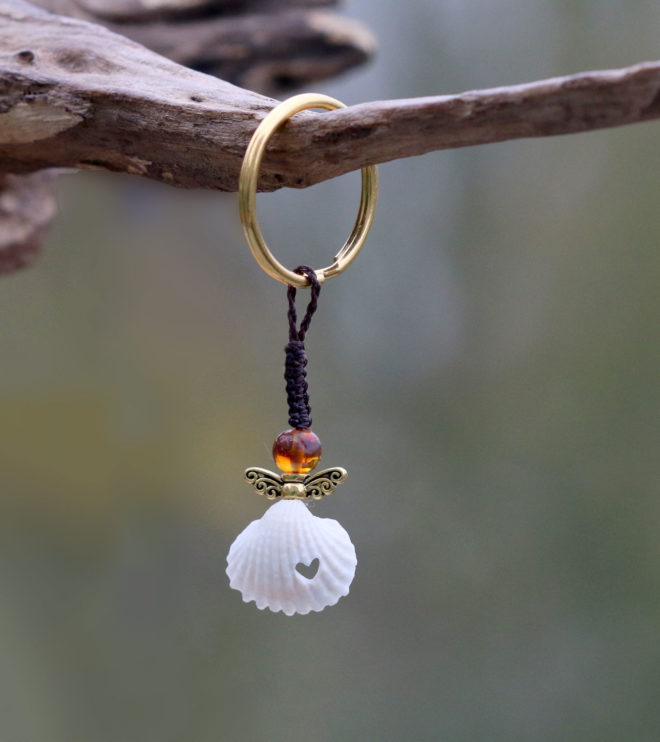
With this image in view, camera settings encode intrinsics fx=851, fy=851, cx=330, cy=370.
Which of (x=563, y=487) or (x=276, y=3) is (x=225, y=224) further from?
(x=563, y=487)

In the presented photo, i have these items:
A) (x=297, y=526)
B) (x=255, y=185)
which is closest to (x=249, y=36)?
(x=255, y=185)

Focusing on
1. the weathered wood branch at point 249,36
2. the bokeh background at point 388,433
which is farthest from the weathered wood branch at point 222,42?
the bokeh background at point 388,433

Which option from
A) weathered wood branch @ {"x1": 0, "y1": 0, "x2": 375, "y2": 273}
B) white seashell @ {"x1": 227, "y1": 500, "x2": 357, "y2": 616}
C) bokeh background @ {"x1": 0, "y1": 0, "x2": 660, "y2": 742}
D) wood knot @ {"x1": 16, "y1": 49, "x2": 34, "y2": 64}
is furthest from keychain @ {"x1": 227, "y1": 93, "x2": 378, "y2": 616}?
bokeh background @ {"x1": 0, "y1": 0, "x2": 660, "y2": 742}

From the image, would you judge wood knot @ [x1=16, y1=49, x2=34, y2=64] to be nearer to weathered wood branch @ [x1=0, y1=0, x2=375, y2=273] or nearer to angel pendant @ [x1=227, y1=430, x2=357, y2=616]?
weathered wood branch @ [x1=0, y1=0, x2=375, y2=273]

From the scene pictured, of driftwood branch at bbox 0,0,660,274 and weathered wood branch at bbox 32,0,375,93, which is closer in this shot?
driftwood branch at bbox 0,0,660,274

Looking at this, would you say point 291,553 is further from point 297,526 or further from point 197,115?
Answer: point 197,115

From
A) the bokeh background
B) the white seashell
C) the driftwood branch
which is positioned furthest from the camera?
the bokeh background
